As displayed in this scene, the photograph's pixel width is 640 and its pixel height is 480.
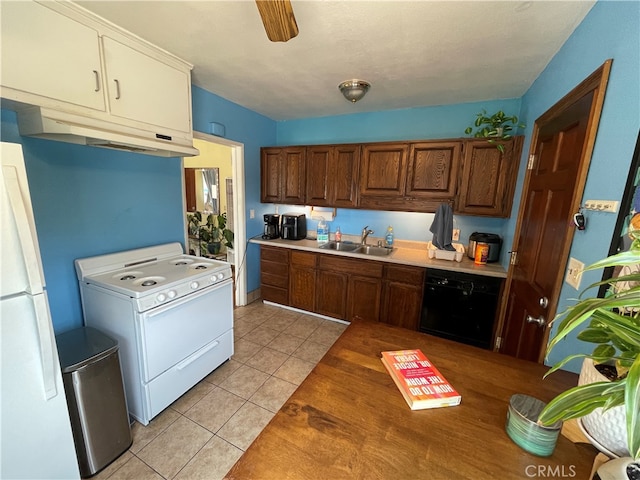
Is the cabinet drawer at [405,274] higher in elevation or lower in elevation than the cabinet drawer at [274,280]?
higher

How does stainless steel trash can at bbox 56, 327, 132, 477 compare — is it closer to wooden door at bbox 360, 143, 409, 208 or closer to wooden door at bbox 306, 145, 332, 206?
wooden door at bbox 306, 145, 332, 206

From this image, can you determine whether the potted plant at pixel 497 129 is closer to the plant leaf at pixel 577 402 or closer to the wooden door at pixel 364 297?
the wooden door at pixel 364 297

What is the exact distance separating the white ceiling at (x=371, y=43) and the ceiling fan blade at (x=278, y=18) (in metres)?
0.49

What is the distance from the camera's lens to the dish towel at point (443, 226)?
2.59m

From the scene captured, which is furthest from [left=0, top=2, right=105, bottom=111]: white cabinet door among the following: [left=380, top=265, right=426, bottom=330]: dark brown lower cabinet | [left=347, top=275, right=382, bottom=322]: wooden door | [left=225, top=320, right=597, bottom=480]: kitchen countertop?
[left=380, top=265, right=426, bottom=330]: dark brown lower cabinet

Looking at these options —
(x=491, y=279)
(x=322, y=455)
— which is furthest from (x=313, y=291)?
(x=322, y=455)

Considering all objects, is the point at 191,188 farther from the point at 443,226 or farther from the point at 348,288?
the point at 443,226

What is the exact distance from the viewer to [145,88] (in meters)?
1.81

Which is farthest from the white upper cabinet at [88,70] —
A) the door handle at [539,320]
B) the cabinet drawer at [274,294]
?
the door handle at [539,320]

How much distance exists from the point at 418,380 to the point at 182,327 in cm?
162

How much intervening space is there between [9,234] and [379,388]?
5.14 feet

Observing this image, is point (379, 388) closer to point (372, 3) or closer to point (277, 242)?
point (372, 3)

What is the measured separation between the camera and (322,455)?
72 cm

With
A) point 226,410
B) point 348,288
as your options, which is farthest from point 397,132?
point 226,410
